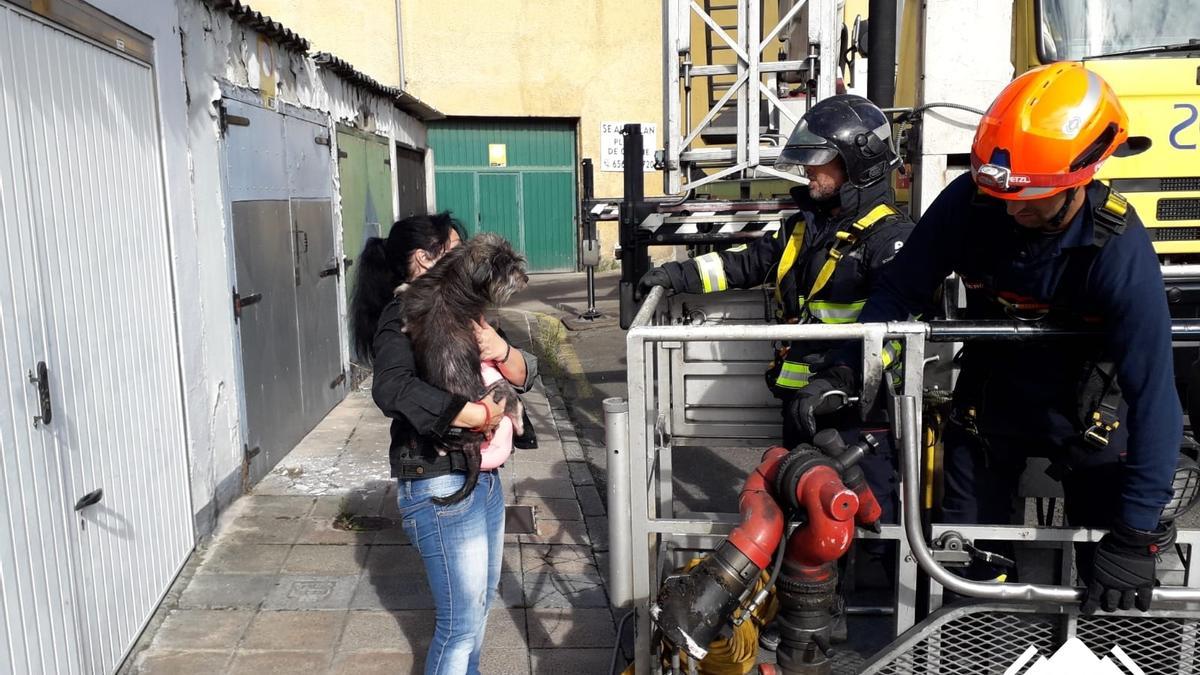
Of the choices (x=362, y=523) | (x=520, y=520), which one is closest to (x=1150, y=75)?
(x=520, y=520)

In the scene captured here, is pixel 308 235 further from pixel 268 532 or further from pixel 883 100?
pixel 883 100

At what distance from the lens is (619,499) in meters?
2.45

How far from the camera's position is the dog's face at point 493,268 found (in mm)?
2812

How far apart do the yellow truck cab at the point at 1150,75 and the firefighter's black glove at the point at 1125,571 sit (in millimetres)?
→ 2564

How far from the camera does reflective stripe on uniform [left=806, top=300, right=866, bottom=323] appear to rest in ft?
11.3

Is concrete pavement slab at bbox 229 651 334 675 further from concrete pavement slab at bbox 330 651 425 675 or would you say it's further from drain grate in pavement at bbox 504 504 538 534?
drain grate in pavement at bbox 504 504 538 534

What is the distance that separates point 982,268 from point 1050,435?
0.54m

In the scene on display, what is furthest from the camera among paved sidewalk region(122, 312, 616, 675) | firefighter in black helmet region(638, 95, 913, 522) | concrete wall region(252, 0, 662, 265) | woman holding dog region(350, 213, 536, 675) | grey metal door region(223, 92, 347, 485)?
concrete wall region(252, 0, 662, 265)

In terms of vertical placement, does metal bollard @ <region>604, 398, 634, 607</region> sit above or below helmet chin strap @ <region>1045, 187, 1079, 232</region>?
below

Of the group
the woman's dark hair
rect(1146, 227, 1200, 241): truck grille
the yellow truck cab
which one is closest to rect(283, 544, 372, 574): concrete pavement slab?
the woman's dark hair

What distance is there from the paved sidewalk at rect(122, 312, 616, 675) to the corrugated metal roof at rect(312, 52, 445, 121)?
3.16m

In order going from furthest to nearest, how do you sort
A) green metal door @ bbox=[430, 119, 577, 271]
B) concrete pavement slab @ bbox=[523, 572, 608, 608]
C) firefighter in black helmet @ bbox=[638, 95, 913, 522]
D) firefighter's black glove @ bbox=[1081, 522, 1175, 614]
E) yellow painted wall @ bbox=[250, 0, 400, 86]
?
green metal door @ bbox=[430, 119, 577, 271], yellow painted wall @ bbox=[250, 0, 400, 86], concrete pavement slab @ bbox=[523, 572, 608, 608], firefighter in black helmet @ bbox=[638, 95, 913, 522], firefighter's black glove @ bbox=[1081, 522, 1175, 614]

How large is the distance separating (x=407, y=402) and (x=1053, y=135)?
5.96 feet

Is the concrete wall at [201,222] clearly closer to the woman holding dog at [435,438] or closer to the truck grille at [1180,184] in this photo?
the woman holding dog at [435,438]
